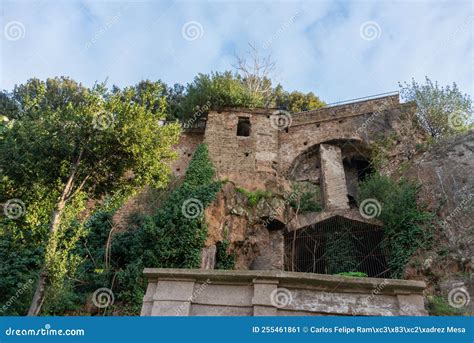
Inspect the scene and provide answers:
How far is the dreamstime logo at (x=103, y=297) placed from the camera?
11807 millimetres

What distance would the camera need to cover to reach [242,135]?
19500 millimetres

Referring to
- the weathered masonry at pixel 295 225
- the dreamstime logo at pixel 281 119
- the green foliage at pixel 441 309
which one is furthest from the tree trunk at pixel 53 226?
the dreamstime logo at pixel 281 119

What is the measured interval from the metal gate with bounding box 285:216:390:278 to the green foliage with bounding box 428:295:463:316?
2.89 m

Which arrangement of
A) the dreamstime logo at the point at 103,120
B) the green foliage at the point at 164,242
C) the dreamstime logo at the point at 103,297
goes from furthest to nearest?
the green foliage at the point at 164,242
the dreamstime logo at the point at 103,297
the dreamstime logo at the point at 103,120

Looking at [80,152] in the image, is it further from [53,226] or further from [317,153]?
[317,153]

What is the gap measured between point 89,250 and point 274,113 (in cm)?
1033

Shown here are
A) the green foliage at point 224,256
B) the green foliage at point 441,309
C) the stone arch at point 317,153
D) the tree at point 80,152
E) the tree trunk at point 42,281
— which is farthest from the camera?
the stone arch at point 317,153

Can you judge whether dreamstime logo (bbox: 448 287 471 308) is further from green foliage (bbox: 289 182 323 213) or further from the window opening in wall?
the window opening in wall

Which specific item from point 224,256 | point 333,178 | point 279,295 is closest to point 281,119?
point 333,178

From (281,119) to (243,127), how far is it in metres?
1.82

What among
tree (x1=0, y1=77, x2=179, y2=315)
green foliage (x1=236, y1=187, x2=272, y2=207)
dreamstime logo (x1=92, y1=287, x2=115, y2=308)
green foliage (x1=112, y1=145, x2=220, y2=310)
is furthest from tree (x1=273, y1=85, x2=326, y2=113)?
dreamstime logo (x1=92, y1=287, x2=115, y2=308)

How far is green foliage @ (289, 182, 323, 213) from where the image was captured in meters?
15.9

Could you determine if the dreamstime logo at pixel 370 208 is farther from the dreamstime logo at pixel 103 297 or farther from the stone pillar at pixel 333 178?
the dreamstime logo at pixel 103 297

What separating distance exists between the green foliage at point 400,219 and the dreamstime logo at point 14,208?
10.7 meters
